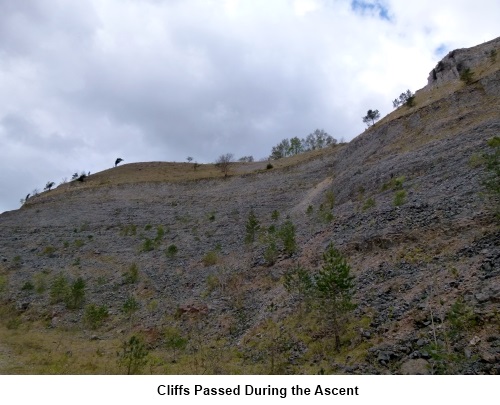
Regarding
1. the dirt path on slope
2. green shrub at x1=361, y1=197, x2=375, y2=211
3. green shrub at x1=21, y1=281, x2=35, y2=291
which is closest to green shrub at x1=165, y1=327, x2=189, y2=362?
green shrub at x1=361, y1=197, x2=375, y2=211

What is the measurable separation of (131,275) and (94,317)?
239 inches

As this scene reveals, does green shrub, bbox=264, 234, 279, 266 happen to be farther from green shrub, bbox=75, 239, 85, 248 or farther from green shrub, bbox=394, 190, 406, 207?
green shrub, bbox=75, 239, 85, 248

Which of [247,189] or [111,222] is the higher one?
[247,189]

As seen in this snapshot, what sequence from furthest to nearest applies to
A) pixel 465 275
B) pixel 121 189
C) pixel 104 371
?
pixel 121 189, pixel 104 371, pixel 465 275

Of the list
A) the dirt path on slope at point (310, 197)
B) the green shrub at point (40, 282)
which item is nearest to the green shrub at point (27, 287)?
the green shrub at point (40, 282)

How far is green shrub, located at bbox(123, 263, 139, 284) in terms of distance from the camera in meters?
27.4

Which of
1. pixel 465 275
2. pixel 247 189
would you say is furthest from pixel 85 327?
pixel 247 189

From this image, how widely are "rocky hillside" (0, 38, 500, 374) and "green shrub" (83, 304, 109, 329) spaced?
0.11 metres

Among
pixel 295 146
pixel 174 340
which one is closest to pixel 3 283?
pixel 174 340

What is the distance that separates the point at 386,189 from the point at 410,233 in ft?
26.0

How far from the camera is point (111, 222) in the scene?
4166cm

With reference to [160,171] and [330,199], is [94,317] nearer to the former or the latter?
[330,199]

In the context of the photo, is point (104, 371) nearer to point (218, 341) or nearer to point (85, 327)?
point (218, 341)

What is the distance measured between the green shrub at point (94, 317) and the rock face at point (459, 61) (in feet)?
160
